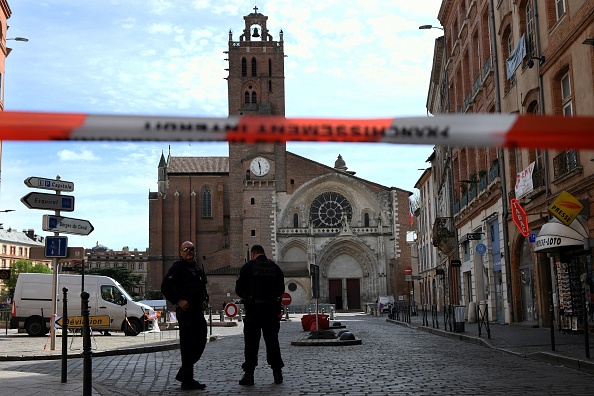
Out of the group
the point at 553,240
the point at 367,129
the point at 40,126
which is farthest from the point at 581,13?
the point at 40,126

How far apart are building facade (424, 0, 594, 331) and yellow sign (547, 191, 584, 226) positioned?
655 mm

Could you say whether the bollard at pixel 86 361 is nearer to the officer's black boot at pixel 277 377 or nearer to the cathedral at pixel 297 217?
the officer's black boot at pixel 277 377

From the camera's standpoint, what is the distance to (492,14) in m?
24.6

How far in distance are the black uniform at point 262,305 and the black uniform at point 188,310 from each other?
55 centimetres

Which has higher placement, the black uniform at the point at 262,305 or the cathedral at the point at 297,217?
the cathedral at the point at 297,217

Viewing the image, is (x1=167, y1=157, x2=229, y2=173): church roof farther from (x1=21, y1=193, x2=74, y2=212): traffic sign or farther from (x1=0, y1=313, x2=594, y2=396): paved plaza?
(x1=0, y1=313, x2=594, y2=396): paved plaza

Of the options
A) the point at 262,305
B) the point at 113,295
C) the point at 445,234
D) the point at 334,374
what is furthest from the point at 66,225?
the point at 445,234

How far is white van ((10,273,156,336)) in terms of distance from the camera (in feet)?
81.8

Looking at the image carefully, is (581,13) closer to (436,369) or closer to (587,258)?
(587,258)

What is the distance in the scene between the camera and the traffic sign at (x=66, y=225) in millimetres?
14211

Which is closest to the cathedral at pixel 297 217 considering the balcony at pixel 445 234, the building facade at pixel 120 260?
the balcony at pixel 445 234

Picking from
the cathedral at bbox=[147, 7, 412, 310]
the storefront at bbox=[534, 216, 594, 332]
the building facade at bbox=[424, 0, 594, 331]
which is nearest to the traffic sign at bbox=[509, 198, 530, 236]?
the building facade at bbox=[424, 0, 594, 331]

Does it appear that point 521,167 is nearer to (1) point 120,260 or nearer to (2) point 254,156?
(2) point 254,156

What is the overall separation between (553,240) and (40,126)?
13981 millimetres
